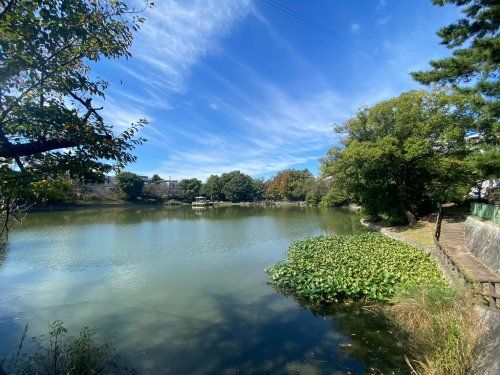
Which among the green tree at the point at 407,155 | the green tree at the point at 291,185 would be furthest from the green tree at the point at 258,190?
the green tree at the point at 407,155

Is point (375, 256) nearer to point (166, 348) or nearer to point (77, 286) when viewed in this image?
point (166, 348)

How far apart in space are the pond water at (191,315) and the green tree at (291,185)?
58.6 meters

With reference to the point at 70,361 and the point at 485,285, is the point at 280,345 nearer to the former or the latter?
the point at 70,361

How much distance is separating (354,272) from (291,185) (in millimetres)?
66138

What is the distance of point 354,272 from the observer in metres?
10.0

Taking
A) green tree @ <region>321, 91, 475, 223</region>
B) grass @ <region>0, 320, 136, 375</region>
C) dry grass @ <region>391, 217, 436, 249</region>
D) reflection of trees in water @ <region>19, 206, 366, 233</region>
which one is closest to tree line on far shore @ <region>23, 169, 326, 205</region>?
reflection of trees in water @ <region>19, 206, 366, 233</region>

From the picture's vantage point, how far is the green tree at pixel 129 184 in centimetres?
7284

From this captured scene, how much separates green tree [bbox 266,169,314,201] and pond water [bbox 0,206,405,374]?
58.6 m

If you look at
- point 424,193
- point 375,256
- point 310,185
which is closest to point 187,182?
point 310,185

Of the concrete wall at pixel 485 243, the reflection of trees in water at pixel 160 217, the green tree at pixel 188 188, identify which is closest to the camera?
the concrete wall at pixel 485 243

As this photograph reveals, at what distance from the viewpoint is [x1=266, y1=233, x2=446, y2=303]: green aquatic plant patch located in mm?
8773

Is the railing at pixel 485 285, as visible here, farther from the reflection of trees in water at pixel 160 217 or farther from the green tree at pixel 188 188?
the green tree at pixel 188 188

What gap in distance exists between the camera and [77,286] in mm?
10961

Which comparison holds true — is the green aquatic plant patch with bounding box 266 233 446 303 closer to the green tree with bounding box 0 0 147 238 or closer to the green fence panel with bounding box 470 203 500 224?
the green fence panel with bounding box 470 203 500 224
